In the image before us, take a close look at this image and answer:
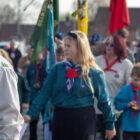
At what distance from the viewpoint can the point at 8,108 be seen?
281 cm

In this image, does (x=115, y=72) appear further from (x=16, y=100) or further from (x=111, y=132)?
(x=16, y=100)

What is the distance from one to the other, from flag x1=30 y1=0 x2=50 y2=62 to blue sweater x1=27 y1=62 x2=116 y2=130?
5.40 ft

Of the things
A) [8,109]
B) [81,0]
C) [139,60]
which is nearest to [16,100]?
[8,109]

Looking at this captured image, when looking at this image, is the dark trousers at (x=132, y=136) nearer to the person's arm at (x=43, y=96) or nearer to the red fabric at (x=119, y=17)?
the person's arm at (x=43, y=96)

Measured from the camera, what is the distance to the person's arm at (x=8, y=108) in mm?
2781

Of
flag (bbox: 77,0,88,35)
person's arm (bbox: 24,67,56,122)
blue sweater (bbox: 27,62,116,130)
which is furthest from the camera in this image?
flag (bbox: 77,0,88,35)

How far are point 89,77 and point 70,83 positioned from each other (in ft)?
0.82

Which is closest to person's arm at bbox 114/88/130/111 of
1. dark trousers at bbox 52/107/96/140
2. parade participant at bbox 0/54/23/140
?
dark trousers at bbox 52/107/96/140

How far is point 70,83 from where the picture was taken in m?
4.70

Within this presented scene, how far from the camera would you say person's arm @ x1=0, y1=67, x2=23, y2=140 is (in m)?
2.78

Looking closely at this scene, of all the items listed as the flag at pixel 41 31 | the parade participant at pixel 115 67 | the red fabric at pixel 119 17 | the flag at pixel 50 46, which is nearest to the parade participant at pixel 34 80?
the flag at pixel 41 31

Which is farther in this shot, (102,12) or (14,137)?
(102,12)

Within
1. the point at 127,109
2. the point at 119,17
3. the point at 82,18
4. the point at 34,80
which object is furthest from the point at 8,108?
the point at 34,80

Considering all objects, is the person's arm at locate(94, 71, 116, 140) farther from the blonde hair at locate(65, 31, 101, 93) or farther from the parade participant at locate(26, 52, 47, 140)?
the parade participant at locate(26, 52, 47, 140)
